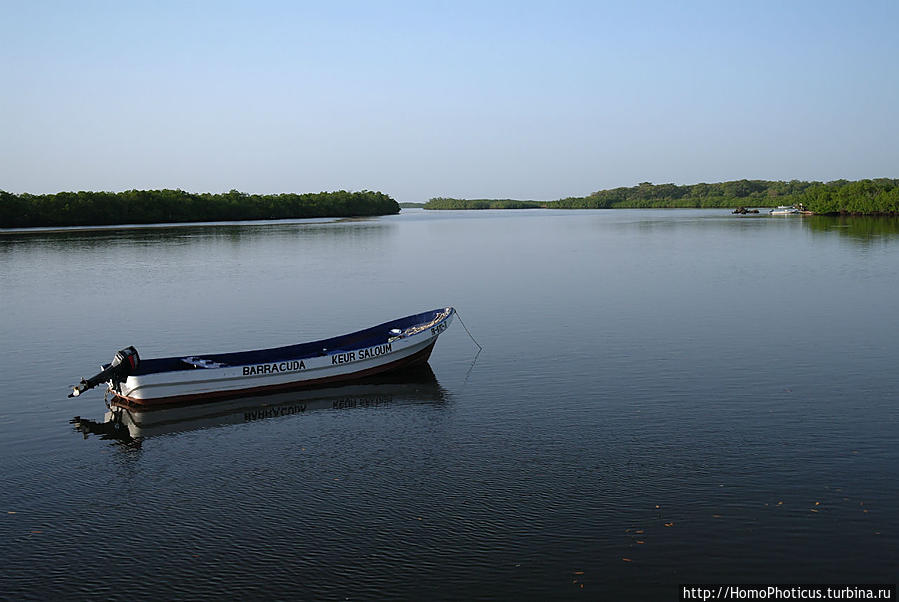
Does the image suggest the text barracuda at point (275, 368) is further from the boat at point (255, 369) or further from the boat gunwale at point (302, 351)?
the boat gunwale at point (302, 351)

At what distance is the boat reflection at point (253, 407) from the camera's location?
67.5ft

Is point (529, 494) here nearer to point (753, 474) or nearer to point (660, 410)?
point (753, 474)

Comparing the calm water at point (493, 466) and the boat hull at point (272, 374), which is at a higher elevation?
the boat hull at point (272, 374)

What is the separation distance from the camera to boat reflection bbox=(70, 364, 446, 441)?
20.6 m

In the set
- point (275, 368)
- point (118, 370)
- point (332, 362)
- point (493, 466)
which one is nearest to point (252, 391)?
point (275, 368)

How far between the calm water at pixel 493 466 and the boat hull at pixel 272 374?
37.2 inches

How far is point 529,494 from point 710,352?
586 inches

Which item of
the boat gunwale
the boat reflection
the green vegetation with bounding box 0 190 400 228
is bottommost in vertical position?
the boat reflection

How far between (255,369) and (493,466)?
971 centimetres

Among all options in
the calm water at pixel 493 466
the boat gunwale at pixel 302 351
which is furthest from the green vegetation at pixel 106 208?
the boat gunwale at pixel 302 351

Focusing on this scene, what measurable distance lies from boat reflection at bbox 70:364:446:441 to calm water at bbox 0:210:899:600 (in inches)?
7.6

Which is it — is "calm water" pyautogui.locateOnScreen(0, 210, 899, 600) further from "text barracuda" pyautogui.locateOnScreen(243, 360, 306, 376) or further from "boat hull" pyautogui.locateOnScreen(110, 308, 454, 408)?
"text barracuda" pyautogui.locateOnScreen(243, 360, 306, 376)

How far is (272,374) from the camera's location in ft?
76.3

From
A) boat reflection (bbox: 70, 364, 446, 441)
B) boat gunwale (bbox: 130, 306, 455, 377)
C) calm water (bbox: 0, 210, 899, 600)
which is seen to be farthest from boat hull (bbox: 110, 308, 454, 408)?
calm water (bbox: 0, 210, 899, 600)
